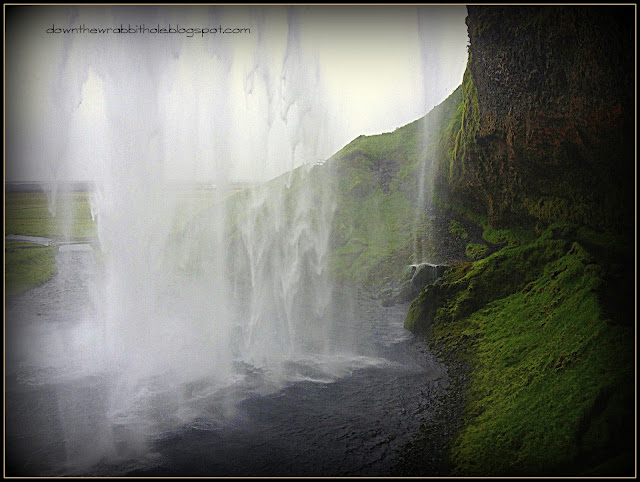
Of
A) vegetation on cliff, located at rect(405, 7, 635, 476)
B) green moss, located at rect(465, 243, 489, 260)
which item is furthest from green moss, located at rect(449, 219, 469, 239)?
vegetation on cliff, located at rect(405, 7, 635, 476)

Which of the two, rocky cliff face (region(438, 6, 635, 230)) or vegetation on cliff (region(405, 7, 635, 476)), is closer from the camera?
vegetation on cliff (region(405, 7, 635, 476))

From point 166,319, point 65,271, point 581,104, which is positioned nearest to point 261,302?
point 166,319

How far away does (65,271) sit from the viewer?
1614cm

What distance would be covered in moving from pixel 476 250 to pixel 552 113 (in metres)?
5.14

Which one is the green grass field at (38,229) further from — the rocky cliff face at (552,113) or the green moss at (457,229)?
the green moss at (457,229)

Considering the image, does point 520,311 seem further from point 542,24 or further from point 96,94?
point 96,94

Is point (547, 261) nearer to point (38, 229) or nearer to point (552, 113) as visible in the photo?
point (552, 113)

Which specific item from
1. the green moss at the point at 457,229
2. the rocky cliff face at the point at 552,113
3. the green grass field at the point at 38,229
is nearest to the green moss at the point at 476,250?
the green moss at the point at 457,229

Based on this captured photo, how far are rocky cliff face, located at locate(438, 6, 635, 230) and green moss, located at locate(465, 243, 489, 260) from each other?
2.88 feet

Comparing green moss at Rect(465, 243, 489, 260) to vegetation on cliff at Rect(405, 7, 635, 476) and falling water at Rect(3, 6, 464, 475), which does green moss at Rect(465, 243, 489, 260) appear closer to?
vegetation on cliff at Rect(405, 7, 635, 476)

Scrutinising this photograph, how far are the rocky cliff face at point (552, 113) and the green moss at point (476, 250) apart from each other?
88 cm

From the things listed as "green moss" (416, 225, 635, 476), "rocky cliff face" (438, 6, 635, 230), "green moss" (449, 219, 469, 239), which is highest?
"rocky cliff face" (438, 6, 635, 230)

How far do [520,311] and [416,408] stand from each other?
145 inches

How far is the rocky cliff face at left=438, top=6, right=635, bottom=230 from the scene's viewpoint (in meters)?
9.44
